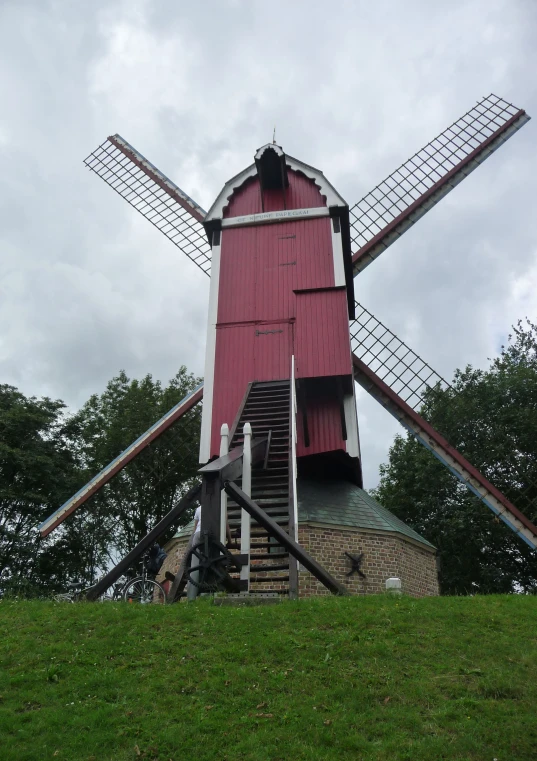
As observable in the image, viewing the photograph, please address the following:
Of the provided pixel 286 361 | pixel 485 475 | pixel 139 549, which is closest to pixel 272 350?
pixel 286 361

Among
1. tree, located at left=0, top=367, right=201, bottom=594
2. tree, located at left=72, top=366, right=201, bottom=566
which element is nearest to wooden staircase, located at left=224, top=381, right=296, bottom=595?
tree, located at left=0, top=367, right=201, bottom=594

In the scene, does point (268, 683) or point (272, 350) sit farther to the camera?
point (272, 350)

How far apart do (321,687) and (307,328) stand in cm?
1063

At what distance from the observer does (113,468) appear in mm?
16688

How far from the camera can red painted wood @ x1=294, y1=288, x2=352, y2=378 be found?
15.1 meters

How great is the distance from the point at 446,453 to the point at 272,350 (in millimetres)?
5210

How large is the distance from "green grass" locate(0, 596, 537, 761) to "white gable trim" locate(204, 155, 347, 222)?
1214 cm

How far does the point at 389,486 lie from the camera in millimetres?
31344

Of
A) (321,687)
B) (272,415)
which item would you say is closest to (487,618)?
(321,687)

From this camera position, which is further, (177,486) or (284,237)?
(177,486)

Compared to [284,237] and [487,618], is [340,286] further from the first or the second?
[487,618]

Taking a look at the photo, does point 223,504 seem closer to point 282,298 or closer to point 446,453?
point 282,298

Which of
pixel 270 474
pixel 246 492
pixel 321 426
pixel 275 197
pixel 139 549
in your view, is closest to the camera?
pixel 139 549

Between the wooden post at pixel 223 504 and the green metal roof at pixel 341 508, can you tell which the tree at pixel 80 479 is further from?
the wooden post at pixel 223 504
